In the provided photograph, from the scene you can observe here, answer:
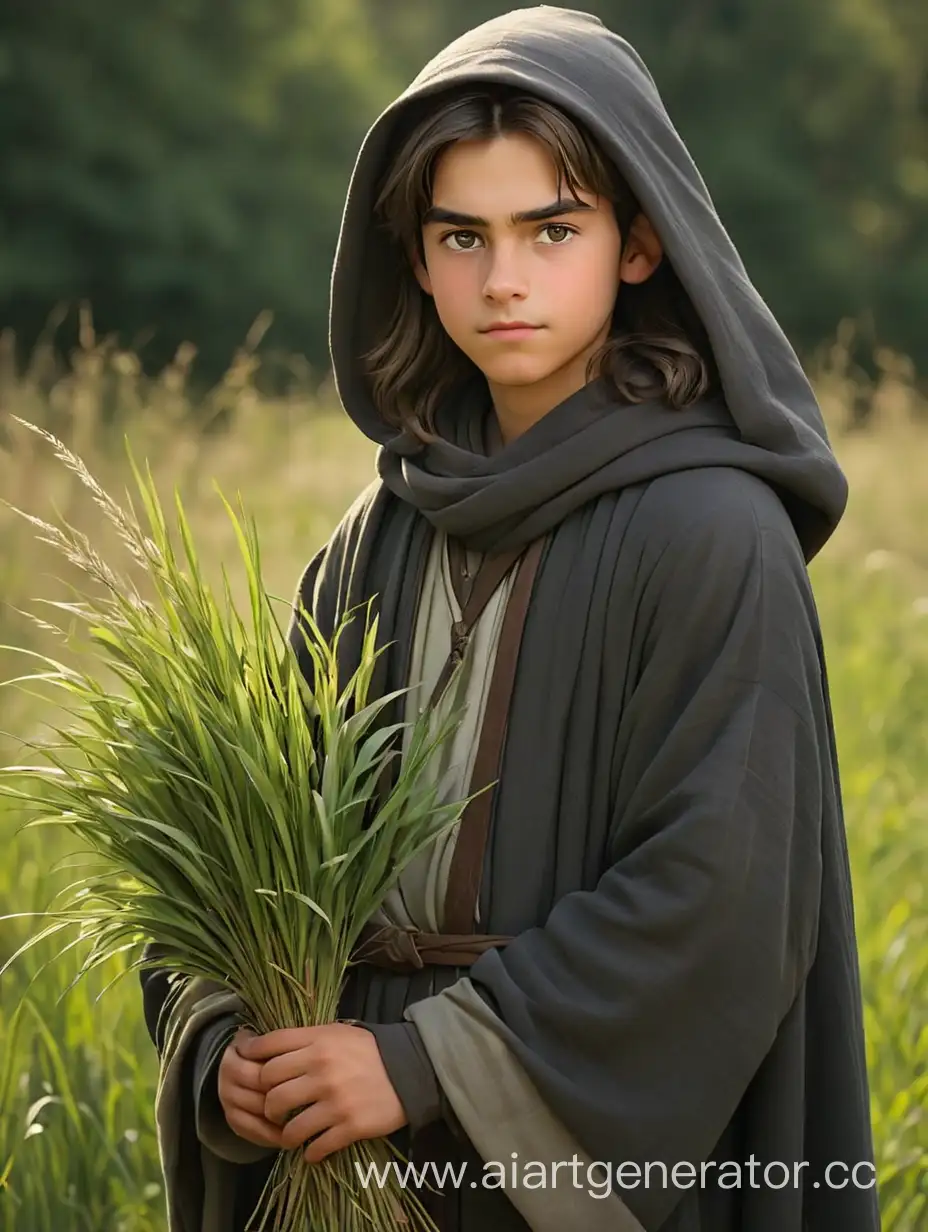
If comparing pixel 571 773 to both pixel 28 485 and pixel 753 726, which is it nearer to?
pixel 753 726

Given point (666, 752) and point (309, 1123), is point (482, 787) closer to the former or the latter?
point (666, 752)

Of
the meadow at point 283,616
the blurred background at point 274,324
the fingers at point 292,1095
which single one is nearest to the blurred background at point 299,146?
the blurred background at point 274,324

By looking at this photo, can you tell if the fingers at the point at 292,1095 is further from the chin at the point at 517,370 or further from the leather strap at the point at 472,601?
the chin at the point at 517,370

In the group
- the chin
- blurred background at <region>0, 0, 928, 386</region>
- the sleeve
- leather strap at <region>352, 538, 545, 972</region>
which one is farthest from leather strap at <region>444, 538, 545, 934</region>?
blurred background at <region>0, 0, 928, 386</region>

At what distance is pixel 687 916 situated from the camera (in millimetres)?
1982

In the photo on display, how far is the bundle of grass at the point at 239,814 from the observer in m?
2.03

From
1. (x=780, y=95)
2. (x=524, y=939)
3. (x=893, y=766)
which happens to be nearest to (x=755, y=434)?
(x=524, y=939)

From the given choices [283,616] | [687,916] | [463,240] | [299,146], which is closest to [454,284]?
[463,240]

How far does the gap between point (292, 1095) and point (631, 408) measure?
3.07 feet

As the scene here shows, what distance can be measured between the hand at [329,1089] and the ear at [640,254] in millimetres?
1032

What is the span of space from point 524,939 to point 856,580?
481cm

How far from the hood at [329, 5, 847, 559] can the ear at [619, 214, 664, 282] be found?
0.19 ft

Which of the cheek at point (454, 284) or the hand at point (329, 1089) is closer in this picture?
the hand at point (329, 1089)

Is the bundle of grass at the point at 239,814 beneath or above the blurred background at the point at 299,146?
beneath
